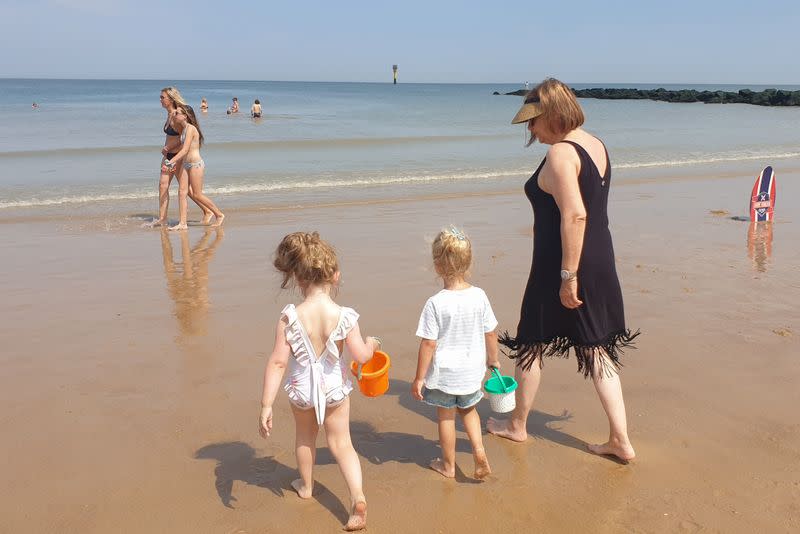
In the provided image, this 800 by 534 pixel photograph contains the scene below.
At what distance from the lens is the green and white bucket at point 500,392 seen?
363cm

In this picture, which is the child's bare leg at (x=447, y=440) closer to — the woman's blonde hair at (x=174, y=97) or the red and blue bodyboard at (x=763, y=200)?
the woman's blonde hair at (x=174, y=97)

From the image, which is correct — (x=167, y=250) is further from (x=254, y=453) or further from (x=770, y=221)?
(x=770, y=221)

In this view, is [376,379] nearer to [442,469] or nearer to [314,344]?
[314,344]

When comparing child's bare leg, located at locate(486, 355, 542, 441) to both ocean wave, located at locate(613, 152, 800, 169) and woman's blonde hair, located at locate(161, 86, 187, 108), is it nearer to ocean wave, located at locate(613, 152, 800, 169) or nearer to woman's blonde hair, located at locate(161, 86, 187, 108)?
woman's blonde hair, located at locate(161, 86, 187, 108)

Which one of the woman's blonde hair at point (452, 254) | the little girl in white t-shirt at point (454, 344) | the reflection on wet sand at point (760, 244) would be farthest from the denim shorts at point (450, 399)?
the reflection on wet sand at point (760, 244)

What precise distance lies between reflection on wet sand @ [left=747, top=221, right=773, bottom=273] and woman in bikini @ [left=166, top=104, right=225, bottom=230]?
619 cm

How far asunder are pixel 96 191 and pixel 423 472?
1100cm

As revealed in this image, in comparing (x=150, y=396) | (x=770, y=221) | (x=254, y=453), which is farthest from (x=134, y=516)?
(x=770, y=221)

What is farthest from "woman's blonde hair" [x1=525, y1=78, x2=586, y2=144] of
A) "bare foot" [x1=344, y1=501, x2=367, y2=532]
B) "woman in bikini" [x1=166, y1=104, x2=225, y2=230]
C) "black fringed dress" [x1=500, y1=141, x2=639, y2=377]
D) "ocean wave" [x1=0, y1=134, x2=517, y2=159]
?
"ocean wave" [x1=0, y1=134, x2=517, y2=159]

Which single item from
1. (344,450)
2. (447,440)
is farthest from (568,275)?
(344,450)

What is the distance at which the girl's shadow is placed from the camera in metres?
3.30

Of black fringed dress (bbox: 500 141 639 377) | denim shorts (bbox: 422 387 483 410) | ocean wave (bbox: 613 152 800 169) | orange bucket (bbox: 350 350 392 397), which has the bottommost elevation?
ocean wave (bbox: 613 152 800 169)

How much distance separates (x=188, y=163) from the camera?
956 centimetres

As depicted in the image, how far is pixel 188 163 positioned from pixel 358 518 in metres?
7.34
